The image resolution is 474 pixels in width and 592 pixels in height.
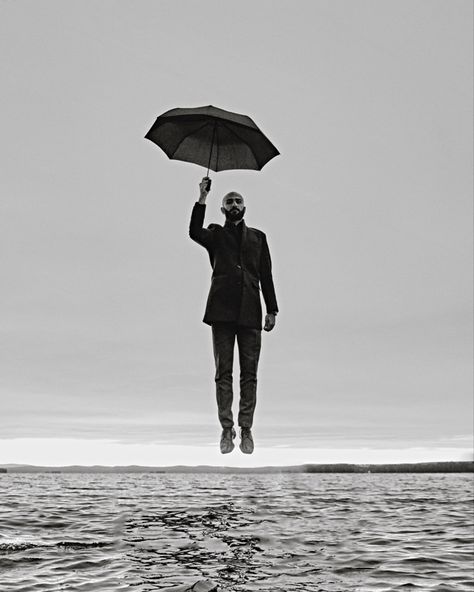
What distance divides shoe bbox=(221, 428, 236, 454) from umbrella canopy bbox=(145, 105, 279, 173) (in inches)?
115

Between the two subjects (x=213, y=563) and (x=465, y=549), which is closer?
(x=213, y=563)

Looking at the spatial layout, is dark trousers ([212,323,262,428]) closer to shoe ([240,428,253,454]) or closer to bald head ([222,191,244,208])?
shoe ([240,428,253,454])

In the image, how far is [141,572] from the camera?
24.1 m

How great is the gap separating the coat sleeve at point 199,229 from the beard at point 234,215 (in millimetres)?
301

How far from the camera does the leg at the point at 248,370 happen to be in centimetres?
853

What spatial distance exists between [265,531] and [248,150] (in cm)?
3529

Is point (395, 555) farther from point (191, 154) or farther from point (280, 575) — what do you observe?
point (191, 154)

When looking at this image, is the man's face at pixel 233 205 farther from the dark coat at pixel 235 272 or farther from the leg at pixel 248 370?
the leg at pixel 248 370

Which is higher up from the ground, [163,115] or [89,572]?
[163,115]

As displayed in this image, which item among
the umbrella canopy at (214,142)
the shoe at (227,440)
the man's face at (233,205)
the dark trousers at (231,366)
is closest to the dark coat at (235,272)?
the man's face at (233,205)

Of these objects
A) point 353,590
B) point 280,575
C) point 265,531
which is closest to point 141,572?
point 280,575

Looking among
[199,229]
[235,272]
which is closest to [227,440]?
[235,272]

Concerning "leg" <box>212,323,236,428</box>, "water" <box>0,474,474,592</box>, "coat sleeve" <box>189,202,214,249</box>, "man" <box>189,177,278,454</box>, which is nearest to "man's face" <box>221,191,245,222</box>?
"man" <box>189,177,278,454</box>

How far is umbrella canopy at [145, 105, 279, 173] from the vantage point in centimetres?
816
